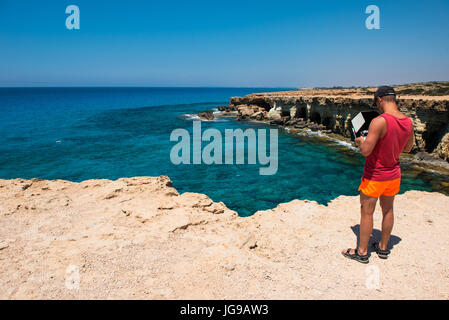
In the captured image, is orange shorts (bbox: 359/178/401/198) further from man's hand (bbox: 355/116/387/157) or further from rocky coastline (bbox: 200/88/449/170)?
rocky coastline (bbox: 200/88/449/170)

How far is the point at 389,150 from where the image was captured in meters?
3.63

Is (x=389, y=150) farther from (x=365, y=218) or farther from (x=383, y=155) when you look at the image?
(x=365, y=218)

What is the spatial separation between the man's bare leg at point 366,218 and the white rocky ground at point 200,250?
0.31 metres

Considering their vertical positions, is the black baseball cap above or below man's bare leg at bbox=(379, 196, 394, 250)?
above

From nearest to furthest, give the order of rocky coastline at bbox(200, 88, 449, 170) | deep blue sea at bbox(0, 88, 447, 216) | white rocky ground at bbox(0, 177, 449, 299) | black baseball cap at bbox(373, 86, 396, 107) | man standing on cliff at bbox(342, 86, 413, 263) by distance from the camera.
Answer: white rocky ground at bbox(0, 177, 449, 299) → man standing on cliff at bbox(342, 86, 413, 263) → black baseball cap at bbox(373, 86, 396, 107) → deep blue sea at bbox(0, 88, 447, 216) → rocky coastline at bbox(200, 88, 449, 170)

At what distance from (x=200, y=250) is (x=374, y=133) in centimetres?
337

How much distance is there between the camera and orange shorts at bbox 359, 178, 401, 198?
3.81 m

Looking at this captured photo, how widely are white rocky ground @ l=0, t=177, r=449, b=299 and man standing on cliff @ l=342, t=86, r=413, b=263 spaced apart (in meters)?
0.72

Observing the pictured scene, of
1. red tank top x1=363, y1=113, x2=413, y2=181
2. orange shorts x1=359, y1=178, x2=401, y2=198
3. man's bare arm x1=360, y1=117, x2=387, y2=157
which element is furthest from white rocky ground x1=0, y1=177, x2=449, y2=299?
man's bare arm x1=360, y1=117, x2=387, y2=157

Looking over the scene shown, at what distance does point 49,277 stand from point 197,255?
2.17 m

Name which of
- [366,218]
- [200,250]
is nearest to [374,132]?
[366,218]

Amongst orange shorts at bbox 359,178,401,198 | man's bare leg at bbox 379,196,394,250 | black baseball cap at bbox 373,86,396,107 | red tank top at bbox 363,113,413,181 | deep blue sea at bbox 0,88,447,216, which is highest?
black baseball cap at bbox 373,86,396,107

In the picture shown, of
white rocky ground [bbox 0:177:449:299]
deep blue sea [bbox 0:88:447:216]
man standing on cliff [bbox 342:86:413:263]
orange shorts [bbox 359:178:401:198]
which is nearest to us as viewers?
white rocky ground [bbox 0:177:449:299]

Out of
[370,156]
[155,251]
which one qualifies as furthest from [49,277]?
[370,156]
